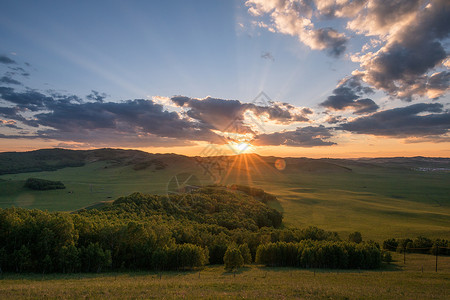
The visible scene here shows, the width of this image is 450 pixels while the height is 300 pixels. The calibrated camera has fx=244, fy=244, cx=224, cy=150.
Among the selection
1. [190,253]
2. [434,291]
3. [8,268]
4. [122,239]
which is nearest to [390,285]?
[434,291]

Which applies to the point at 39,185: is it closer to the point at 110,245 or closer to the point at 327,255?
the point at 110,245

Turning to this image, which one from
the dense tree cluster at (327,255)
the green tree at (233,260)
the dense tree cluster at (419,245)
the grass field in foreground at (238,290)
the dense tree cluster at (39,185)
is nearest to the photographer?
the grass field in foreground at (238,290)

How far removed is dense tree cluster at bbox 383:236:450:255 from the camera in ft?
212

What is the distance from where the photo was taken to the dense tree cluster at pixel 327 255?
5559 cm

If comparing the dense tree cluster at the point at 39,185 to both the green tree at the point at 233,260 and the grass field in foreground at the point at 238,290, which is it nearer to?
the grass field in foreground at the point at 238,290

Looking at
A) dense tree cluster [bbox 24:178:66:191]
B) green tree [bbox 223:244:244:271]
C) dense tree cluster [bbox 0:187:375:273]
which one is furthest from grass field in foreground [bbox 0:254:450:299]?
dense tree cluster [bbox 24:178:66:191]

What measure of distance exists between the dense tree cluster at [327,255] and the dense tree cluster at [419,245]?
63.7 ft

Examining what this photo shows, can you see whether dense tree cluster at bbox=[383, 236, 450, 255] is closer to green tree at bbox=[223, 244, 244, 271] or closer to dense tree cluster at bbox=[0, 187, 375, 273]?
dense tree cluster at bbox=[0, 187, 375, 273]

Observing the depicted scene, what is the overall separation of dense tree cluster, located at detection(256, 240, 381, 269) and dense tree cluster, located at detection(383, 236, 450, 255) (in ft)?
63.7

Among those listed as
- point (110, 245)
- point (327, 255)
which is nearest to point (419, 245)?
point (327, 255)

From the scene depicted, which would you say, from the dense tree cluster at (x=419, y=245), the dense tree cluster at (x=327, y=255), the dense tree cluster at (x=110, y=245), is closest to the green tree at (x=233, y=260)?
the dense tree cluster at (x=110, y=245)

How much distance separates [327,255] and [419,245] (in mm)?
32845

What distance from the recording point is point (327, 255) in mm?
56281

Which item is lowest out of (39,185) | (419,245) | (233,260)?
(39,185)
